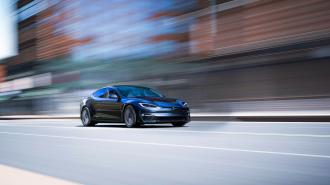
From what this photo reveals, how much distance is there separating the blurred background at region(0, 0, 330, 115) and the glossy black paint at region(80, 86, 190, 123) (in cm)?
850

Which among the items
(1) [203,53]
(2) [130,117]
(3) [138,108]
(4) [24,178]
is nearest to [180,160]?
(4) [24,178]

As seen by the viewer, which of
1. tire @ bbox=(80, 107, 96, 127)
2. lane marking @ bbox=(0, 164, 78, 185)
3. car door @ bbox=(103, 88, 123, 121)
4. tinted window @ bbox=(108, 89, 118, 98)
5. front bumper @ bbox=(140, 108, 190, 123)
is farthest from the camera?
tire @ bbox=(80, 107, 96, 127)

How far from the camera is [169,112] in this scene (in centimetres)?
1402

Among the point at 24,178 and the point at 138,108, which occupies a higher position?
the point at 138,108

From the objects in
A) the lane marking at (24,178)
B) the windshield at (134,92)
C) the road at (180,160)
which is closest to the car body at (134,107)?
the windshield at (134,92)

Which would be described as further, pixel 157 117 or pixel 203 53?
pixel 203 53

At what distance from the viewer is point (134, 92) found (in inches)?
602

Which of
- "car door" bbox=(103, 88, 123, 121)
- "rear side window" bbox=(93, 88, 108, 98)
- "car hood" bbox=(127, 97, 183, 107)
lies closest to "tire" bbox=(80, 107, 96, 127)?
"rear side window" bbox=(93, 88, 108, 98)

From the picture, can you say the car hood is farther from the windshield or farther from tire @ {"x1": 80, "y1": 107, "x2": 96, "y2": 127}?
tire @ {"x1": 80, "y1": 107, "x2": 96, "y2": 127}

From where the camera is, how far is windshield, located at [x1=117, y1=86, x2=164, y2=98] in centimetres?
1512

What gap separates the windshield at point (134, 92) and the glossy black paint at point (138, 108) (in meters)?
0.13

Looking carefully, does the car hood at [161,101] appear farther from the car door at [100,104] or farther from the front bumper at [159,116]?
the car door at [100,104]

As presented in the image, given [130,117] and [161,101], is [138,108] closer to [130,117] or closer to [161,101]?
[130,117]

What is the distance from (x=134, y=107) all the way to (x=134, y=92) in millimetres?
1266
